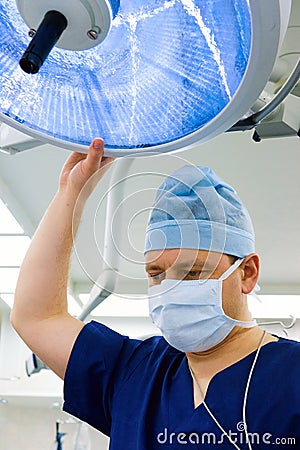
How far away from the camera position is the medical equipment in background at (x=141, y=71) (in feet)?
1.74

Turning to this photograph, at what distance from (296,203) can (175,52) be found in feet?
9.06

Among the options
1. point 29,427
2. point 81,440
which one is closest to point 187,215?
point 81,440

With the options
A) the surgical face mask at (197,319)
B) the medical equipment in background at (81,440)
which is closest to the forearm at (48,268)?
the surgical face mask at (197,319)

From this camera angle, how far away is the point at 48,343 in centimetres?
108

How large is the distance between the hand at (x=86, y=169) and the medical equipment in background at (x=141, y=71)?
14 mm

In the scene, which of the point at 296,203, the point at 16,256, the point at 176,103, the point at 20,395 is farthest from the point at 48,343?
the point at 20,395

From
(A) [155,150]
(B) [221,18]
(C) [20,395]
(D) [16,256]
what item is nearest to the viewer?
(B) [221,18]

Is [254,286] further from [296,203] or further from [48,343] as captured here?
[296,203]

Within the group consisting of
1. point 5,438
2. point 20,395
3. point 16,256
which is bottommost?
point 5,438

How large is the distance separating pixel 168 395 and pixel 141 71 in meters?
0.60

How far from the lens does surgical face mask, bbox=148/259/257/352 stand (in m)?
0.98

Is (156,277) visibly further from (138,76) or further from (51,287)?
(51,287)

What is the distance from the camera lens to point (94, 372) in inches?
42.6

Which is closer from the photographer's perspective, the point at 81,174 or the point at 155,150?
the point at 155,150
